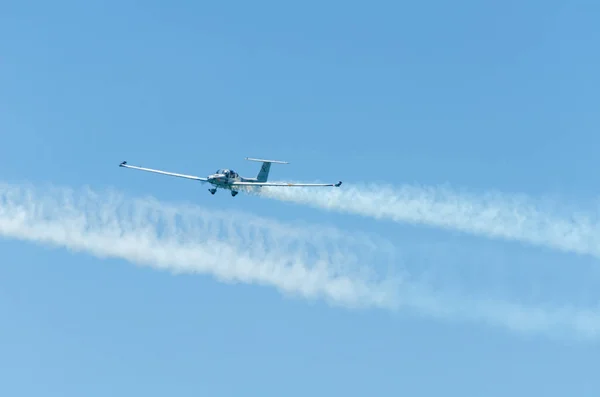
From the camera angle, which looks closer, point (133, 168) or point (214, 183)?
point (214, 183)

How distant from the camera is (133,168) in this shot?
14875cm

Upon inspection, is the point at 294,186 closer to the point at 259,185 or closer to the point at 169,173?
the point at 259,185

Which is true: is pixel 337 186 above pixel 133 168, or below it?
below

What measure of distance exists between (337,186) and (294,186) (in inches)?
356

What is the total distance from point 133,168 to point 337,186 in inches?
1345

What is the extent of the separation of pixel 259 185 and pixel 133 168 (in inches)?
756

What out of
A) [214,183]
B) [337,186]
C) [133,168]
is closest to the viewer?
[337,186]

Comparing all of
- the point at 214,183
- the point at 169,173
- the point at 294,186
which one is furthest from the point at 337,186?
the point at 169,173

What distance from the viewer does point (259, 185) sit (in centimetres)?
13950

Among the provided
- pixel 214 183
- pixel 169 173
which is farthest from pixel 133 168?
pixel 214 183

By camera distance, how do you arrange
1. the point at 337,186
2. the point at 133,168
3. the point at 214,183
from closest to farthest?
1. the point at 337,186
2. the point at 214,183
3. the point at 133,168

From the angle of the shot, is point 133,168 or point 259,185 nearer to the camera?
point 259,185

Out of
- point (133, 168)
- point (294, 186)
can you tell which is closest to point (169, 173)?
point (133, 168)

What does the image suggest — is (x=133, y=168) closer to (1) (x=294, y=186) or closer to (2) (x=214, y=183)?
(2) (x=214, y=183)
